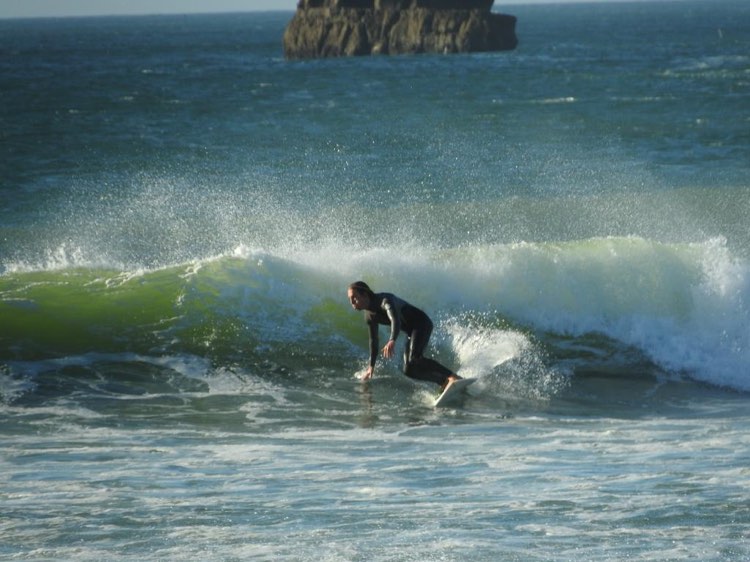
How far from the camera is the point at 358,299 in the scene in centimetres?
1023

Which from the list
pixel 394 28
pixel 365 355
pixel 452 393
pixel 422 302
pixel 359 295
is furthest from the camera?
pixel 394 28

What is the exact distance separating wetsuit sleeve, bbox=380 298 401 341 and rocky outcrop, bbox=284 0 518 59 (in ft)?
241

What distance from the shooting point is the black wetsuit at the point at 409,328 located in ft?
34.0

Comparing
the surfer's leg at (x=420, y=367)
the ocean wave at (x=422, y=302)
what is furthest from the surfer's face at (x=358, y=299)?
the ocean wave at (x=422, y=302)

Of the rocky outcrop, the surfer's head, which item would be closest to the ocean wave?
the surfer's head

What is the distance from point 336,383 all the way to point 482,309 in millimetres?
2616

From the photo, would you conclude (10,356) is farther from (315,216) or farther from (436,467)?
(315,216)

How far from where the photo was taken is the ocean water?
715 cm

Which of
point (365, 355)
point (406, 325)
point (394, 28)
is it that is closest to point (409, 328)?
point (406, 325)

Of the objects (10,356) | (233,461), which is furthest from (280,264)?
(233,461)

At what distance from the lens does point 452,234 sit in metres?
19.9

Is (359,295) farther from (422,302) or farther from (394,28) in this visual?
(394,28)

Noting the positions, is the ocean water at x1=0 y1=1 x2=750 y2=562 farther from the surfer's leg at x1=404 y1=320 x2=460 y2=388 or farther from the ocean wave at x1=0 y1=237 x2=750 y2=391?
the surfer's leg at x1=404 y1=320 x2=460 y2=388

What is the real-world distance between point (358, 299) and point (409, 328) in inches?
24.7
